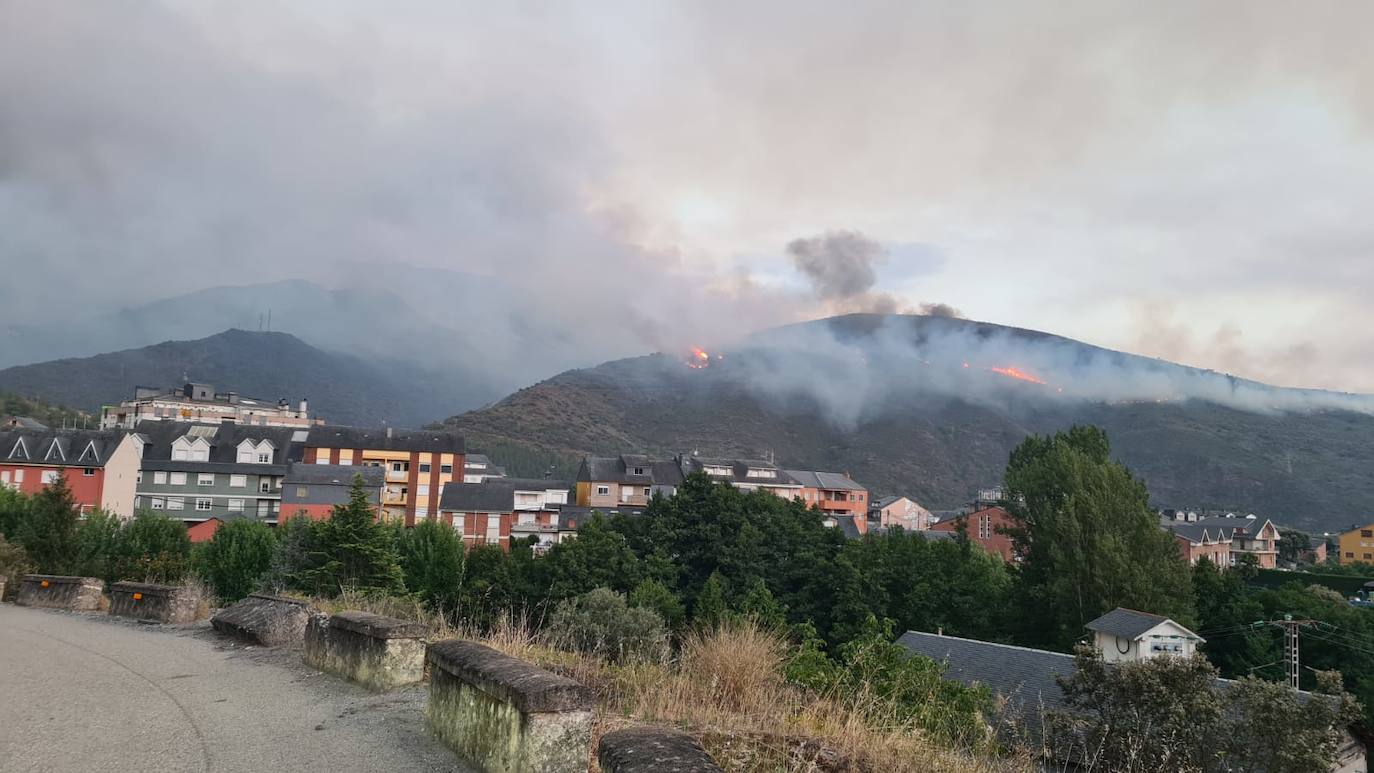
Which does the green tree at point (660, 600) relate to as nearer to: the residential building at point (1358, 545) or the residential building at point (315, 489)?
the residential building at point (315, 489)

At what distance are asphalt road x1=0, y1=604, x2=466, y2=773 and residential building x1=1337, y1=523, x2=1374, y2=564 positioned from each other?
13286 cm

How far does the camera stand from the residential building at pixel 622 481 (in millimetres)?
89625

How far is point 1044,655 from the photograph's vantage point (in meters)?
30.5

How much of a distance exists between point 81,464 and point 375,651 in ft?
250

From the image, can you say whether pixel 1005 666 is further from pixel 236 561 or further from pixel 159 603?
pixel 236 561

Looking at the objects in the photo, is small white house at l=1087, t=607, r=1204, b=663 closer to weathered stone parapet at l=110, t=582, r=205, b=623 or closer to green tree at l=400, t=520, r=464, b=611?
green tree at l=400, t=520, r=464, b=611

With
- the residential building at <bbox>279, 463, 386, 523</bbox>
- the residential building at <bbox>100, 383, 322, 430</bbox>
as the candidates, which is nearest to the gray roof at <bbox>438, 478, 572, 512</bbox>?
the residential building at <bbox>279, 463, 386, 523</bbox>

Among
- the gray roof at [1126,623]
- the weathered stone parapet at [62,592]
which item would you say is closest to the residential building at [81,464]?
the weathered stone parapet at [62,592]

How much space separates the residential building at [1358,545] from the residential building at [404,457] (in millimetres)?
115503

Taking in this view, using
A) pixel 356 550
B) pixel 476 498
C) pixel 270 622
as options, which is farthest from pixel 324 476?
pixel 270 622

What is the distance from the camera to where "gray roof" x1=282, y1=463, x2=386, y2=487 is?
66.1 metres

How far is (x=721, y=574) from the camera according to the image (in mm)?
47719

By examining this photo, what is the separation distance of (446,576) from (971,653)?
27.5 m

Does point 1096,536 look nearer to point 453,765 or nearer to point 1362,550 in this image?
point 453,765
